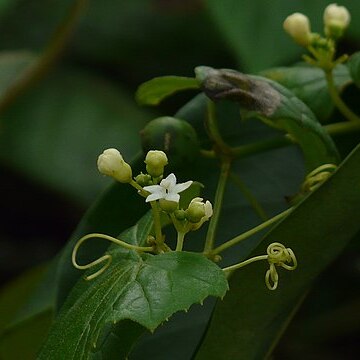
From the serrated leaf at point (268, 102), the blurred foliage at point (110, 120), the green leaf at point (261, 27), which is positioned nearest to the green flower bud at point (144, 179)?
the serrated leaf at point (268, 102)

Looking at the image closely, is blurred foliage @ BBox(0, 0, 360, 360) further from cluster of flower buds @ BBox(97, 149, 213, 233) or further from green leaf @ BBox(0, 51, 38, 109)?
cluster of flower buds @ BBox(97, 149, 213, 233)

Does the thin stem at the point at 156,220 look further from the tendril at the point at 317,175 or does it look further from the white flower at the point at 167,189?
the tendril at the point at 317,175

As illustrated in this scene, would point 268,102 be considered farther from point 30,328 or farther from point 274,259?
point 30,328

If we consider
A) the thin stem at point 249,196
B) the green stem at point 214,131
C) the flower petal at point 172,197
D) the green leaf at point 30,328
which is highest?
the flower petal at point 172,197

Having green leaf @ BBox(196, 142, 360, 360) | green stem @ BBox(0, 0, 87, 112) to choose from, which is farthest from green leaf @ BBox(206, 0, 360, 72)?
green leaf @ BBox(196, 142, 360, 360)

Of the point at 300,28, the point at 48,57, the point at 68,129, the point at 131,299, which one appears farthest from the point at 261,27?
the point at 131,299

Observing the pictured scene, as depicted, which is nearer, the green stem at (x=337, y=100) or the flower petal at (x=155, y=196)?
the flower petal at (x=155, y=196)

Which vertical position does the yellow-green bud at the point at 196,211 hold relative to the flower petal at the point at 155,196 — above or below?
below

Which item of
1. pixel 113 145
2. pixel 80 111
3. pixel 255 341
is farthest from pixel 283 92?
pixel 80 111
